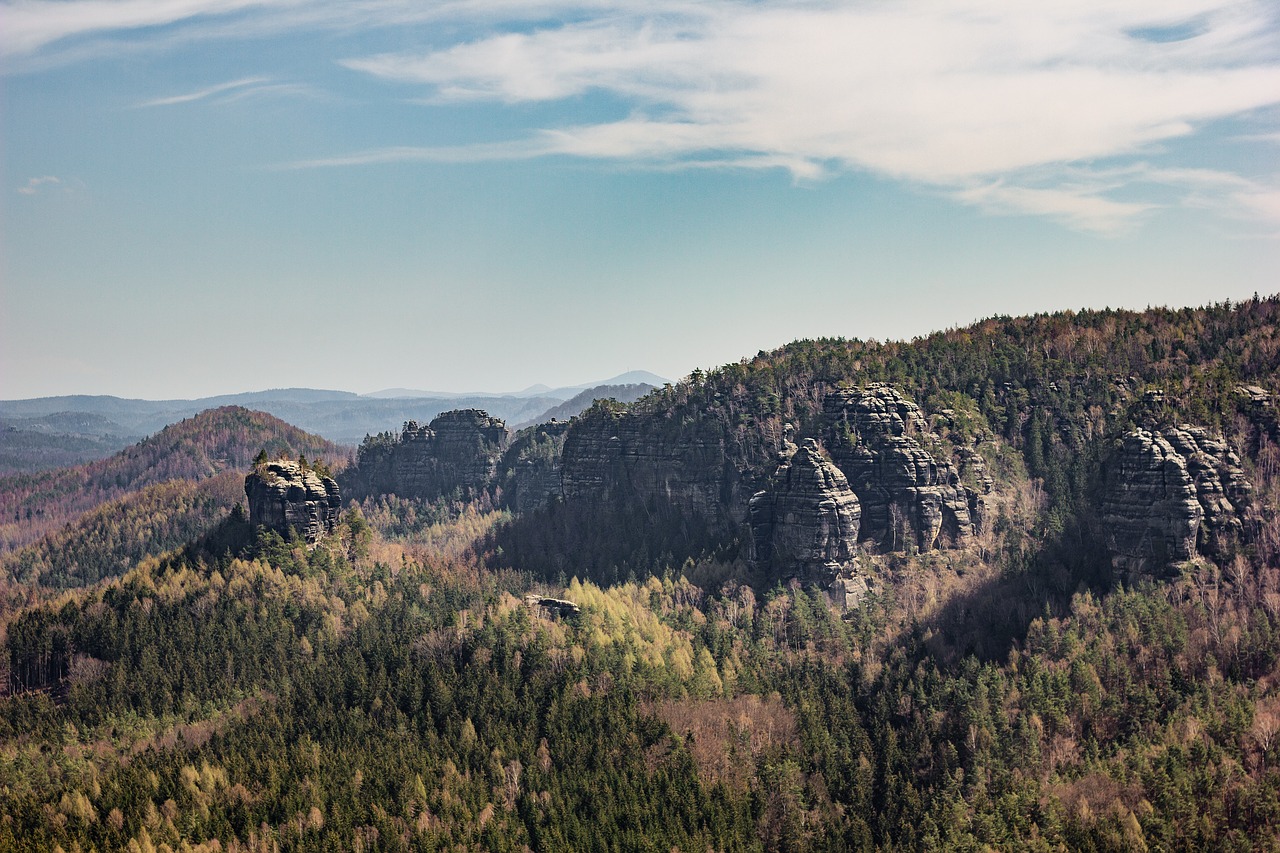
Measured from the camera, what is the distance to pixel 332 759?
Answer: 142500 mm

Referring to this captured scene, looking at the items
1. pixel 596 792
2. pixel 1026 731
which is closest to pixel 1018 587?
pixel 1026 731

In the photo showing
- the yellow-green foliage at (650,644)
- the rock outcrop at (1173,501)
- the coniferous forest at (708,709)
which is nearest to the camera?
the coniferous forest at (708,709)

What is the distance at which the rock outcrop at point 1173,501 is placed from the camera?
16600cm

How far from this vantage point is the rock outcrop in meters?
166

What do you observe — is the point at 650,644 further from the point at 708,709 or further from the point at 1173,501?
the point at 1173,501

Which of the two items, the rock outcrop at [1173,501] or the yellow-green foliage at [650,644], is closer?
the rock outcrop at [1173,501]

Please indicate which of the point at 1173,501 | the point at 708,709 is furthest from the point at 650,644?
the point at 1173,501

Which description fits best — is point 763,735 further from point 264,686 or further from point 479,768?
point 264,686

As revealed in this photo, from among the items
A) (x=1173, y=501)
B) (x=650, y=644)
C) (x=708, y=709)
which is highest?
(x=1173, y=501)

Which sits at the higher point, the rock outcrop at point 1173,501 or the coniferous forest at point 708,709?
the rock outcrop at point 1173,501

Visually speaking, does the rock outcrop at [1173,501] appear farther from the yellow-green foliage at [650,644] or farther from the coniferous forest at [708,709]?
the yellow-green foliage at [650,644]

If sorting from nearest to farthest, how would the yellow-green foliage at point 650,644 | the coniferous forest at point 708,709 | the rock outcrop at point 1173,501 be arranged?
1. the coniferous forest at point 708,709
2. the rock outcrop at point 1173,501
3. the yellow-green foliage at point 650,644

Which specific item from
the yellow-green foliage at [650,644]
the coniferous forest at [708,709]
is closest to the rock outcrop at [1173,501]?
the coniferous forest at [708,709]

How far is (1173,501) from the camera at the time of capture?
166 meters
